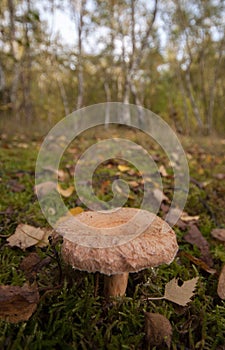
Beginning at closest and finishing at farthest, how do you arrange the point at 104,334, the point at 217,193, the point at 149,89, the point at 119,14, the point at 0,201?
1. the point at 104,334
2. the point at 0,201
3. the point at 217,193
4. the point at 119,14
5. the point at 149,89

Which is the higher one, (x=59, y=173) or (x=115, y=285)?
(x=59, y=173)

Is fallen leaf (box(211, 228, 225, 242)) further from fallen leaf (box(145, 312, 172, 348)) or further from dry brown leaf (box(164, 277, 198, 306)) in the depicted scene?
fallen leaf (box(145, 312, 172, 348))

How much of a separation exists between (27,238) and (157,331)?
1.15m

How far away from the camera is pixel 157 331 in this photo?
140 cm

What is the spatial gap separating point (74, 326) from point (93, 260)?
1.45ft

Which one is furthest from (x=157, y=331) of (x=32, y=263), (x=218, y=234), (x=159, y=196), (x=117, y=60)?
(x=117, y=60)

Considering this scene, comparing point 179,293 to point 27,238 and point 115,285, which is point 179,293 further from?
point 27,238

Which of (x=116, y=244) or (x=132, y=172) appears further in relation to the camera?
(x=132, y=172)

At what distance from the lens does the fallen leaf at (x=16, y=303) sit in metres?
1.34

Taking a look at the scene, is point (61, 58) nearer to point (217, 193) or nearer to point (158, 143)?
point (158, 143)

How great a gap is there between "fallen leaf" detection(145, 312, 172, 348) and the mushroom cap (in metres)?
0.31

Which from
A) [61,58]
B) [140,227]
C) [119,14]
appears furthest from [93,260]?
[61,58]

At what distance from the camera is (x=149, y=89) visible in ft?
69.2

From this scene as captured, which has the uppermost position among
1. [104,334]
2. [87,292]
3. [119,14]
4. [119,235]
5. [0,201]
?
[119,14]
